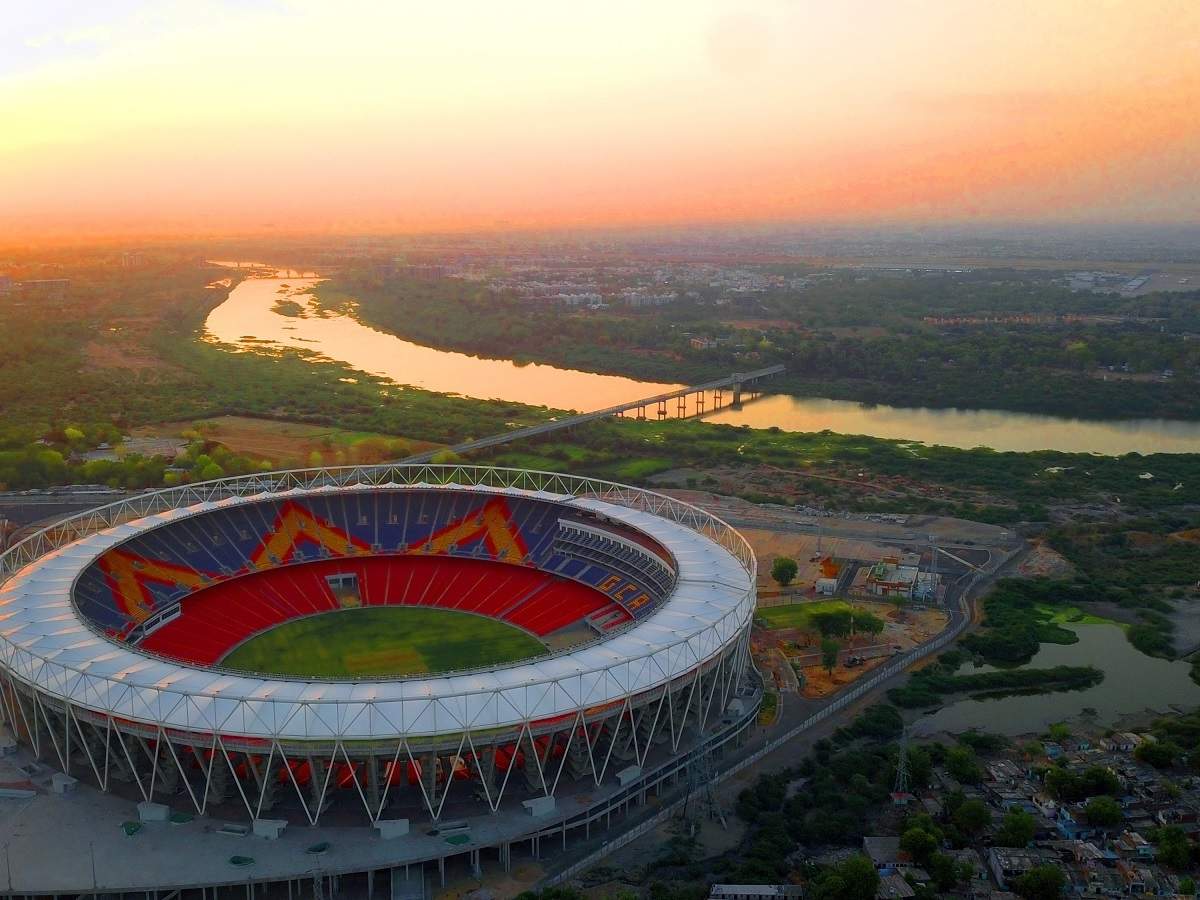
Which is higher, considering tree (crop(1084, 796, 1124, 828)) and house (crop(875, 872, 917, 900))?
house (crop(875, 872, 917, 900))

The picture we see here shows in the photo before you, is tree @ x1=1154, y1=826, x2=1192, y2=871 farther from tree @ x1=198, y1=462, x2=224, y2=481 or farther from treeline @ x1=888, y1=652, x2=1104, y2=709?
tree @ x1=198, y1=462, x2=224, y2=481

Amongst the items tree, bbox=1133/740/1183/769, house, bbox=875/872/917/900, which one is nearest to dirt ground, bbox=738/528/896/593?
tree, bbox=1133/740/1183/769

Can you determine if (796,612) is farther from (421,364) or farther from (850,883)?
(421,364)

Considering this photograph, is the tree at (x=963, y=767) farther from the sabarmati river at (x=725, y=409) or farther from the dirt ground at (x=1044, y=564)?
the sabarmati river at (x=725, y=409)

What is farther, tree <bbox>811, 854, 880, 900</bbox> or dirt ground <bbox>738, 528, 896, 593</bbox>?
dirt ground <bbox>738, 528, 896, 593</bbox>

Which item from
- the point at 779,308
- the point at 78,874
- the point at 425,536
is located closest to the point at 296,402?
the point at 425,536
